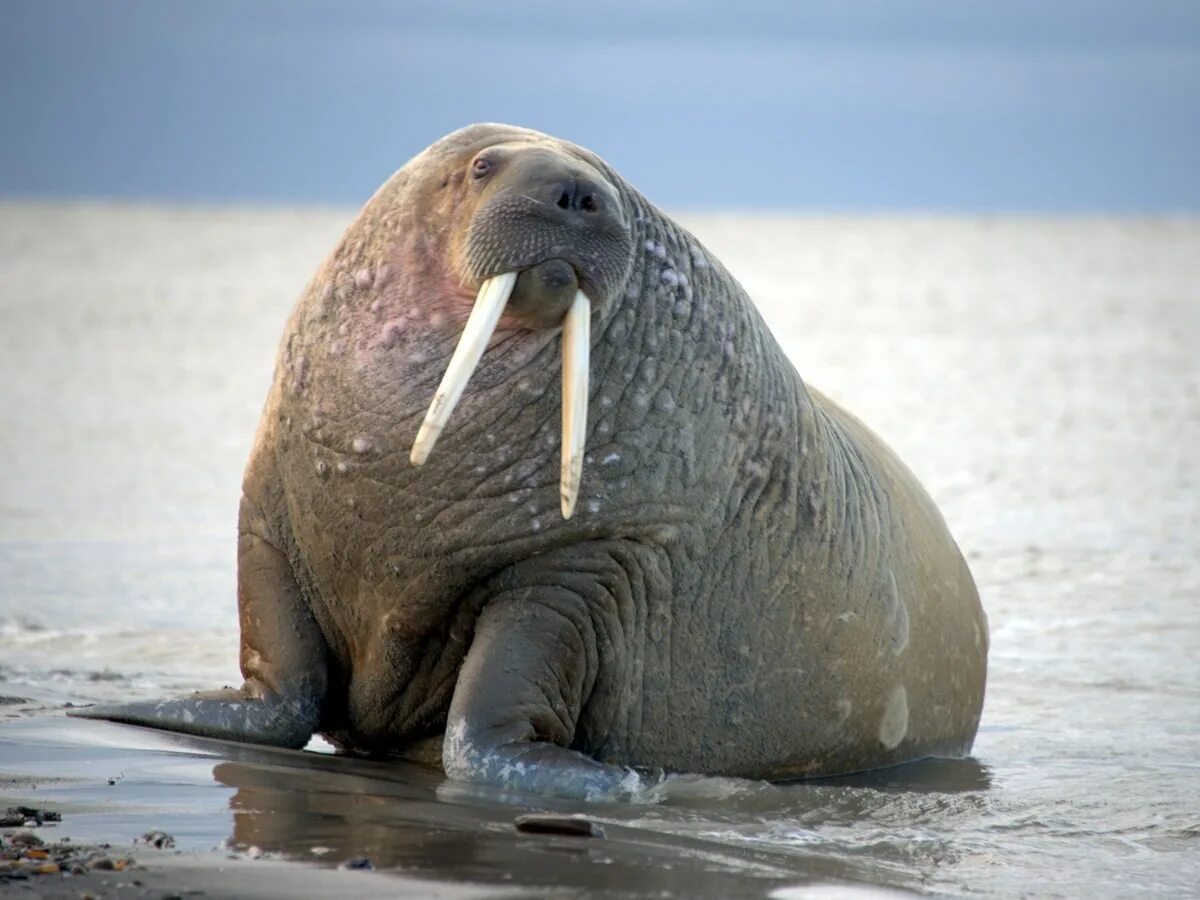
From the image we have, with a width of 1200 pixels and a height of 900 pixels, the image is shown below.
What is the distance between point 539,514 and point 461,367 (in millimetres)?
651

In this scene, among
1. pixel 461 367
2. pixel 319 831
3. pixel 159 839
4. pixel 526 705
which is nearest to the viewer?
pixel 159 839

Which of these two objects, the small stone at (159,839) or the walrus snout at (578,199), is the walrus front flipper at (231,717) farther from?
the walrus snout at (578,199)

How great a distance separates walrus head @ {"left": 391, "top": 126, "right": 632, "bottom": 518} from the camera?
225 inches

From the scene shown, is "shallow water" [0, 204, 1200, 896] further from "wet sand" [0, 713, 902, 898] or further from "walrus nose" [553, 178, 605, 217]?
"walrus nose" [553, 178, 605, 217]

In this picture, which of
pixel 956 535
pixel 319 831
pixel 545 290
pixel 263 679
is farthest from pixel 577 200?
pixel 956 535

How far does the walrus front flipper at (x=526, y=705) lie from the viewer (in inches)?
230

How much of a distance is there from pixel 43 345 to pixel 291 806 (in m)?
21.0

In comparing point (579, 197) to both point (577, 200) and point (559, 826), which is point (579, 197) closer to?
point (577, 200)

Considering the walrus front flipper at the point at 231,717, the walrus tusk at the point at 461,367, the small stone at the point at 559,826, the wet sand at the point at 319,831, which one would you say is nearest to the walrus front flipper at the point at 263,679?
the walrus front flipper at the point at 231,717

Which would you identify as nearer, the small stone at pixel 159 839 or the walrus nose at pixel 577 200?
A: the small stone at pixel 159 839

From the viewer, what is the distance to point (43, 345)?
2539cm

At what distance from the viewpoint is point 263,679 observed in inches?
250

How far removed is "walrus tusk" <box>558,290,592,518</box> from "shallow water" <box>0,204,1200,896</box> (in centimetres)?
81

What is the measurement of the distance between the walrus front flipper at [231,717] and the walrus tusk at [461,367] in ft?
3.10
